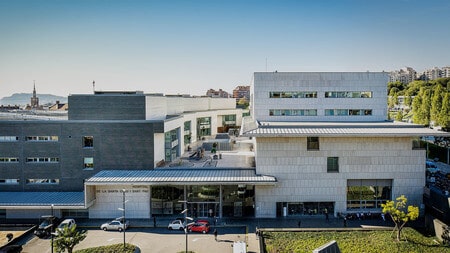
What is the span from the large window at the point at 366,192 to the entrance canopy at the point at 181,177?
9.22 metres

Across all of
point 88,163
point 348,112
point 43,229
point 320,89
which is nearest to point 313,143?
point 320,89

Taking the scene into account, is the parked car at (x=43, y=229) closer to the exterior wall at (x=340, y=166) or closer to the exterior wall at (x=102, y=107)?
the exterior wall at (x=102, y=107)

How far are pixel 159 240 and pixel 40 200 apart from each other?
1495 cm

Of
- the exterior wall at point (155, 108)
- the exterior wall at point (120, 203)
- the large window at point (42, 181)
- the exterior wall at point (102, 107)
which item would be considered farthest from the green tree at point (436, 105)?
the large window at point (42, 181)

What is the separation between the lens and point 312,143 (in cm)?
3556

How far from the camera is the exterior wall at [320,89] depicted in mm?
45219

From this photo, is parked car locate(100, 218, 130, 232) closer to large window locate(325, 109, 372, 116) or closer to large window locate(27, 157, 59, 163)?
large window locate(27, 157, 59, 163)

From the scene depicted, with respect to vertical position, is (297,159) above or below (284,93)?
below

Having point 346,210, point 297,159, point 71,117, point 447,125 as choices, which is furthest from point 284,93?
point 447,125

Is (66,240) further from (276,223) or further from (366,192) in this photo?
(366,192)

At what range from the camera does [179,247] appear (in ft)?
93.9

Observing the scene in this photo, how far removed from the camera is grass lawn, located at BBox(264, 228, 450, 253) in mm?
26938

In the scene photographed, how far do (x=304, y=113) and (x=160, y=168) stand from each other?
21.5 m

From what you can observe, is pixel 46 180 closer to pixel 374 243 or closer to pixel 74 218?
pixel 74 218
